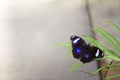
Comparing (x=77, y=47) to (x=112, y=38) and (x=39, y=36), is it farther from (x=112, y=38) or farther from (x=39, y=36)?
(x=39, y=36)

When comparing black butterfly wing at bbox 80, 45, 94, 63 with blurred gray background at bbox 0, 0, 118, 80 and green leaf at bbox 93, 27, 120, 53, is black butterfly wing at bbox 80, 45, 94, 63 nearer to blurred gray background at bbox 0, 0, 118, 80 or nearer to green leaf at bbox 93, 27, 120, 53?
green leaf at bbox 93, 27, 120, 53

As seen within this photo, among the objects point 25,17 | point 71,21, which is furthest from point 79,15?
point 25,17

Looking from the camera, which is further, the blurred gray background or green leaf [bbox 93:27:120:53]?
the blurred gray background

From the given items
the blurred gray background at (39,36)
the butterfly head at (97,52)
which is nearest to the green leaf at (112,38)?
the butterfly head at (97,52)

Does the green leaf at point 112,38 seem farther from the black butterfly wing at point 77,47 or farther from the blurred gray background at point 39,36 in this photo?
the blurred gray background at point 39,36

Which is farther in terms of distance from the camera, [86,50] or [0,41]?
[0,41]

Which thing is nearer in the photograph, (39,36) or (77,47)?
(77,47)

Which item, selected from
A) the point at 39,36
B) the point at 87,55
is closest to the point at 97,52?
the point at 87,55

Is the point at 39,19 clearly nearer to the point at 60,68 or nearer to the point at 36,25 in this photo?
the point at 36,25

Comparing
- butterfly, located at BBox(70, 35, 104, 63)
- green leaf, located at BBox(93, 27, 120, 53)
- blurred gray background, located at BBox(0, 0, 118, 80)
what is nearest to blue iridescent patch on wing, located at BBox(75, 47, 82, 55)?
butterfly, located at BBox(70, 35, 104, 63)
